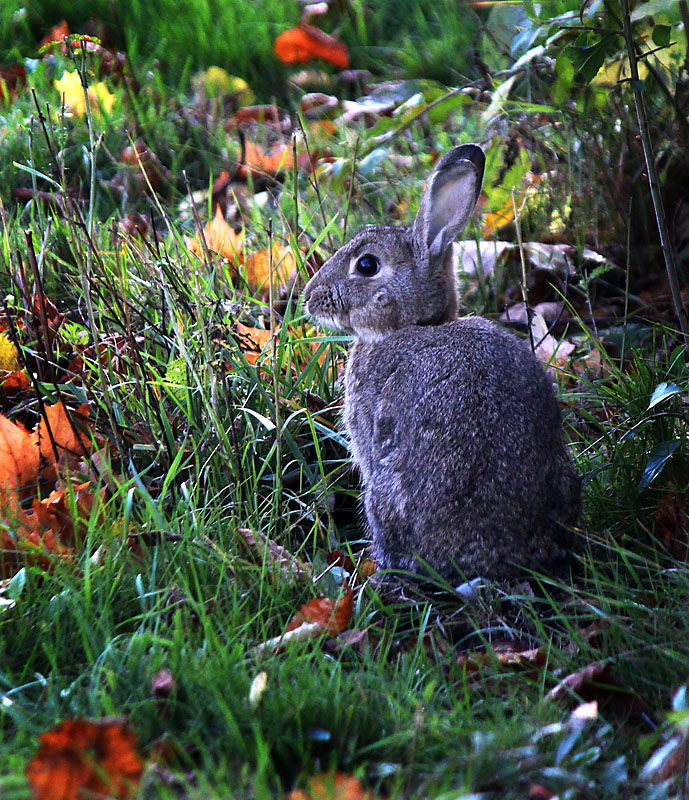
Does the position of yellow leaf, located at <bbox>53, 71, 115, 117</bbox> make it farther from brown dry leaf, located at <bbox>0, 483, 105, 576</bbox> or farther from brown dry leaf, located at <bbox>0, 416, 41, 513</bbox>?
brown dry leaf, located at <bbox>0, 483, 105, 576</bbox>

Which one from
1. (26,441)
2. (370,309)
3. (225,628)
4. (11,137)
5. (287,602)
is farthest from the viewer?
(11,137)

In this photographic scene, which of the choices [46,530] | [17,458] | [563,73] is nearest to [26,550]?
[46,530]

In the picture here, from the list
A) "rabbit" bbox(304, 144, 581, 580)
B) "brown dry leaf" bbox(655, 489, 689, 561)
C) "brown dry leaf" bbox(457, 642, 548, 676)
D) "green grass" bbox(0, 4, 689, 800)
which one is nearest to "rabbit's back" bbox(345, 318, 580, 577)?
"rabbit" bbox(304, 144, 581, 580)

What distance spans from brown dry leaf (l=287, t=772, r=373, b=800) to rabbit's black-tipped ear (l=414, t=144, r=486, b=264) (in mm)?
2285

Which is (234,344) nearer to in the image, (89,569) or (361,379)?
(361,379)

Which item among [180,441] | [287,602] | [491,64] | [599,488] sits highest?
[491,64]

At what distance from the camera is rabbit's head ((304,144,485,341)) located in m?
3.61

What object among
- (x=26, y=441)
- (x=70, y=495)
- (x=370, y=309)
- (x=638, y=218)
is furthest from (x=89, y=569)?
(x=638, y=218)

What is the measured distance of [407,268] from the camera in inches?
145

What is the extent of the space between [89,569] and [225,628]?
0.41m

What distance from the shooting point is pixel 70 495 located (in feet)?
9.41

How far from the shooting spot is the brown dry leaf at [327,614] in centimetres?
264

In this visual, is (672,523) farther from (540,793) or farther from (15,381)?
(15,381)

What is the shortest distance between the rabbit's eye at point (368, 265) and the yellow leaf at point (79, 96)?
261 centimetres
